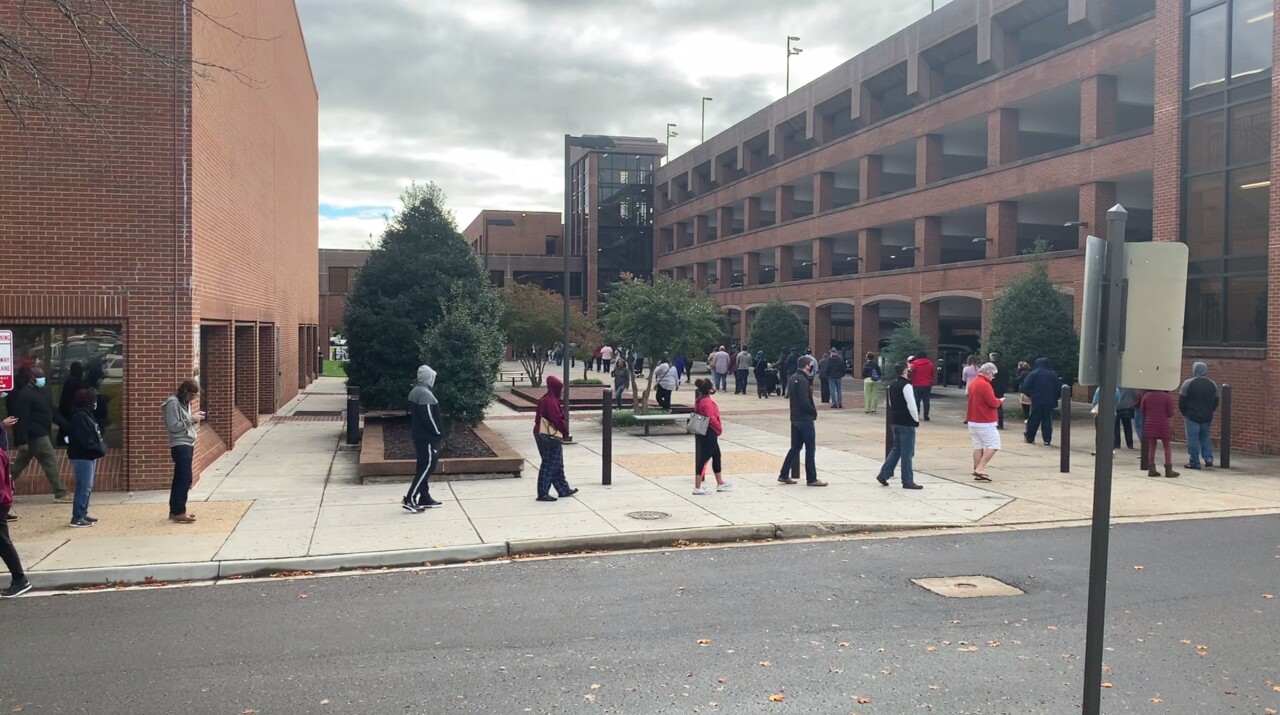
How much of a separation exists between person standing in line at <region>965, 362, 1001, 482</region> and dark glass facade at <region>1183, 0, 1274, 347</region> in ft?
23.9

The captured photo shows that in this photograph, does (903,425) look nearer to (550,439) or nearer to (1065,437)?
(1065,437)

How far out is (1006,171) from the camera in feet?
105

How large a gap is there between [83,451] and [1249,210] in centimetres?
1885

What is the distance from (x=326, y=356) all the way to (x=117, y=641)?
75167mm

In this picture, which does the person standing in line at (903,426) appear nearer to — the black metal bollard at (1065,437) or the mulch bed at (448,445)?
the black metal bollard at (1065,437)

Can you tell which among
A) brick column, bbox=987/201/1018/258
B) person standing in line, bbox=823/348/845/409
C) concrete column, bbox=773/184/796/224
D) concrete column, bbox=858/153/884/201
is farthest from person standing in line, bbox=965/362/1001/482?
concrete column, bbox=773/184/796/224

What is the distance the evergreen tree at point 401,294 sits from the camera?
19.6 m

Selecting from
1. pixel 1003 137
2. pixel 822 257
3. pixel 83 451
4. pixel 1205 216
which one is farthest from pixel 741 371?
pixel 83 451

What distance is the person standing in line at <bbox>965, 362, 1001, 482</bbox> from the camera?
512 inches

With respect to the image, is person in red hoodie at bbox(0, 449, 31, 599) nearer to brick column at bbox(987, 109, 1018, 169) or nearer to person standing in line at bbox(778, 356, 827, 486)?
person standing in line at bbox(778, 356, 827, 486)

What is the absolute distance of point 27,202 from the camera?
39.5ft

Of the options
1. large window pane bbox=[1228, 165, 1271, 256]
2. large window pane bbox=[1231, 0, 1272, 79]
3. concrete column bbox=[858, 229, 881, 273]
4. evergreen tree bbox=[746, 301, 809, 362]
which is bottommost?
evergreen tree bbox=[746, 301, 809, 362]

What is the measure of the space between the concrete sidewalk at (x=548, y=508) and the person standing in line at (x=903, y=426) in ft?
0.92

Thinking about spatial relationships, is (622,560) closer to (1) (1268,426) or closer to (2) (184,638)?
(2) (184,638)
